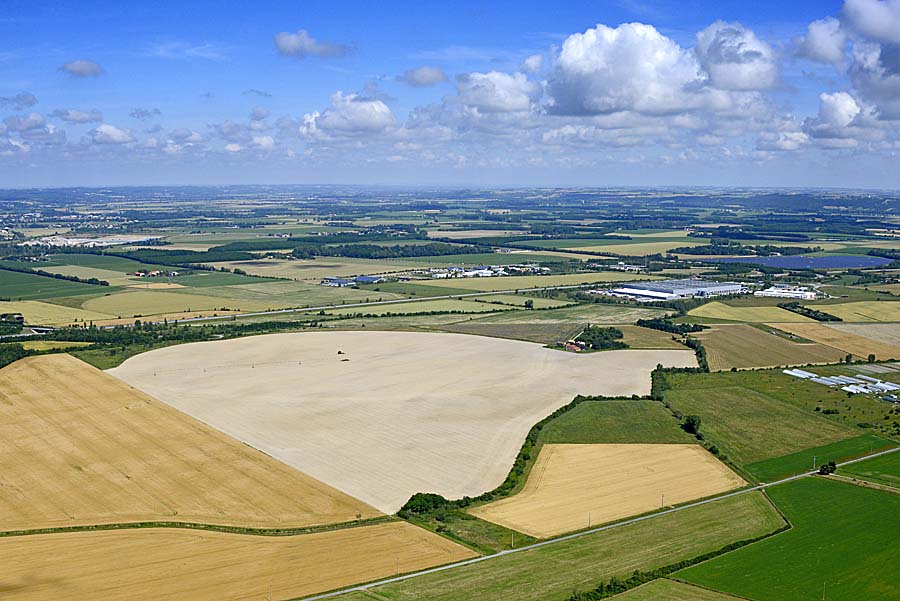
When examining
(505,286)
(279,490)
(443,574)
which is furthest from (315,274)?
(443,574)

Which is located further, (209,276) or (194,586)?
(209,276)

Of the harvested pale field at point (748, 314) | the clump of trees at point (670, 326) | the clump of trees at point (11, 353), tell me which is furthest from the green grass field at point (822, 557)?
the clump of trees at point (11, 353)

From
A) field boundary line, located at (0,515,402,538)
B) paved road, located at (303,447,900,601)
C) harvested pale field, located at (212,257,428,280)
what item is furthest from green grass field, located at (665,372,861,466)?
harvested pale field, located at (212,257,428,280)

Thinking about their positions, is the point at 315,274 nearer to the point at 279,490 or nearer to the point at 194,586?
the point at 279,490

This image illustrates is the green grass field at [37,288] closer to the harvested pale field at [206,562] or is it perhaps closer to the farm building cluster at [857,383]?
the harvested pale field at [206,562]

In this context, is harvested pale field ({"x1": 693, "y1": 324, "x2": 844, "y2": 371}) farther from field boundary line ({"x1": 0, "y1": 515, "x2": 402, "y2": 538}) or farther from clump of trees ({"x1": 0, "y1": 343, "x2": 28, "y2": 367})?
clump of trees ({"x1": 0, "y1": 343, "x2": 28, "y2": 367})

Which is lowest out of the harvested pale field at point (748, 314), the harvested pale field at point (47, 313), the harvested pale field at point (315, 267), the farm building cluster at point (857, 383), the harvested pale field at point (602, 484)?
the harvested pale field at point (602, 484)

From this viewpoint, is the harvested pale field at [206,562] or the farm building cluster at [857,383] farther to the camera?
the farm building cluster at [857,383]
